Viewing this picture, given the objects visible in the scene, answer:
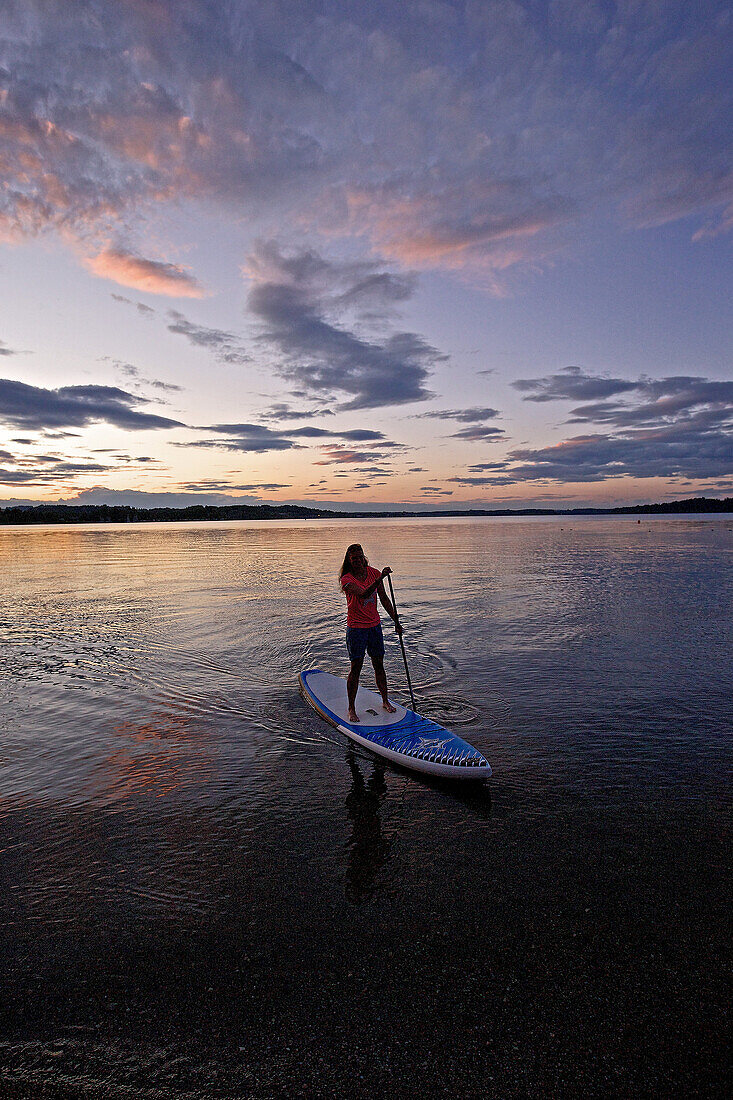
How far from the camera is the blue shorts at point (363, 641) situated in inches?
384

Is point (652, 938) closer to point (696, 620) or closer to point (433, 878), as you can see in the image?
point (433, 878)

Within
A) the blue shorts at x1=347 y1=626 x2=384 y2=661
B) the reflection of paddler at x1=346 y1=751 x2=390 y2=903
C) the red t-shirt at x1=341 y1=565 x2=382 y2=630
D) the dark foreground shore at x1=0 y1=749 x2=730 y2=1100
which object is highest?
the red t-shirt at x1=341 y1=565 x2=382 y2=630

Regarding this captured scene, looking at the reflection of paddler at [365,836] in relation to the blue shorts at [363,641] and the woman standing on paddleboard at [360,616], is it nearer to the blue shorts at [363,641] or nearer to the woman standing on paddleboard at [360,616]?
the woman standing on paddleboard at [360,616]

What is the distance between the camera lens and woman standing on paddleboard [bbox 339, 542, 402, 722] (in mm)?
9641

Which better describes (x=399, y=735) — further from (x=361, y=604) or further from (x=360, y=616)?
(x=361, y=604)

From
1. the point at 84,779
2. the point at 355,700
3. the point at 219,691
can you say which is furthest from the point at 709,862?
the point at 219,691

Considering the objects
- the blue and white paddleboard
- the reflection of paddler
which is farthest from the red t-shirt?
the reflection of paddler

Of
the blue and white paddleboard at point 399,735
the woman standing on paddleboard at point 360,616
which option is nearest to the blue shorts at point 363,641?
the woman standing on paddleboard at point 360,616

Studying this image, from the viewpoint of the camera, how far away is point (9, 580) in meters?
30.5

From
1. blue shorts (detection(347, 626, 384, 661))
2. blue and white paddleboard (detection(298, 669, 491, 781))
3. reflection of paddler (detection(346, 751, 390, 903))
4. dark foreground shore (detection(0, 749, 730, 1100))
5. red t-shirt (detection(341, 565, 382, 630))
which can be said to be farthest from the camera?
blue shorts (detection(347, 626, 384, 661))

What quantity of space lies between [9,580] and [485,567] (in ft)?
90.2

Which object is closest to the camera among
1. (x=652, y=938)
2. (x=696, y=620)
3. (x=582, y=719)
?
(x=652, y=938)

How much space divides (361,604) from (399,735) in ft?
7.44

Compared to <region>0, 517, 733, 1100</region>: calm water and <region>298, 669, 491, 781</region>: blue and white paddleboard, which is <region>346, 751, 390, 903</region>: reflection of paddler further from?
<region>298, 669, 491, 781</region>: blue and white paddleboard
